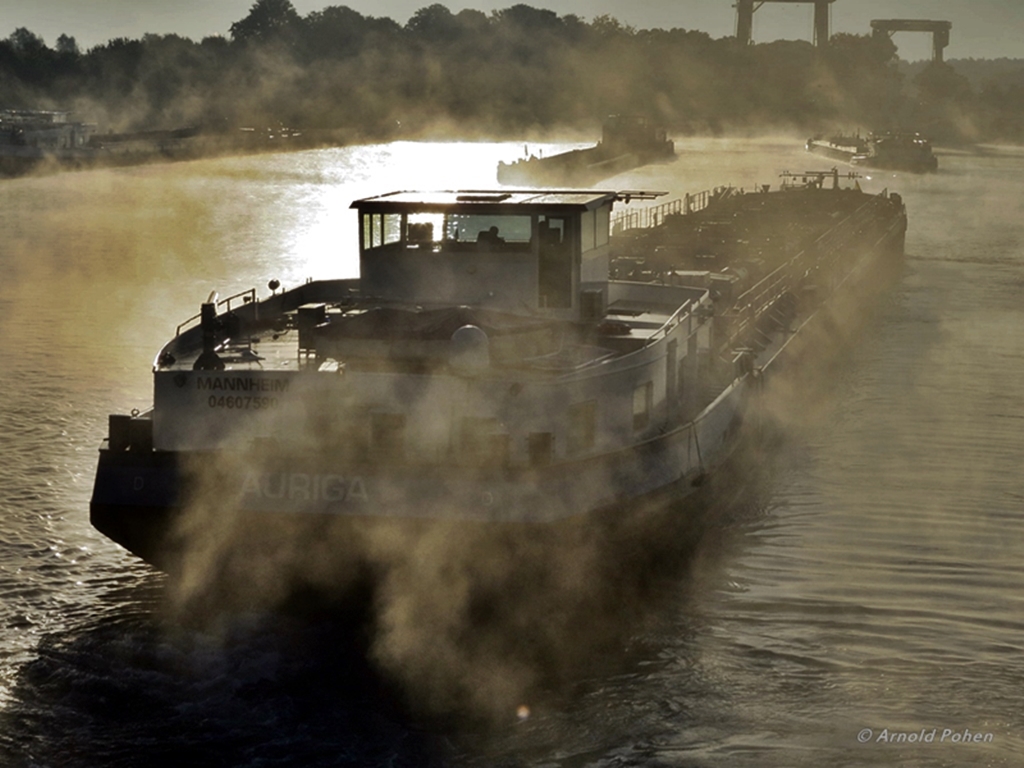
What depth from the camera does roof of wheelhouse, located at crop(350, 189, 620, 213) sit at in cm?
2072

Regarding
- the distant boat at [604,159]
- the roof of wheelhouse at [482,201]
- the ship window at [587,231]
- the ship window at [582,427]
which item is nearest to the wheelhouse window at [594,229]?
the ship window at [587,231]

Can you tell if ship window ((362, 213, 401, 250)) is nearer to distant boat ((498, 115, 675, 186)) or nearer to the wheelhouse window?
the wheelhouse window

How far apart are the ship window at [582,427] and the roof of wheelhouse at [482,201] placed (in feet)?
11.6

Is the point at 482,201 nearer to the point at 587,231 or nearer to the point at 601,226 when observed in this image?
the point at 587,231

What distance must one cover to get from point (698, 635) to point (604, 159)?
10528 cm

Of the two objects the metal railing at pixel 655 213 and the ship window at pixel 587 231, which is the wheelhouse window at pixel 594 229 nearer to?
the ship window at pixel 587 231

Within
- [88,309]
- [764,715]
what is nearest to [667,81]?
[88,309]

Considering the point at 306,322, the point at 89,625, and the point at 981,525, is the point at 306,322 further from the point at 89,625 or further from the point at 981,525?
the point at 981,525

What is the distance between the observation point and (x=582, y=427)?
18.7m

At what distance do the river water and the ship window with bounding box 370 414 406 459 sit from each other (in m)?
2.43

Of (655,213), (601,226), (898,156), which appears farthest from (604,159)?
(601,226)

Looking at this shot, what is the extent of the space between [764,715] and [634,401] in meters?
5.00

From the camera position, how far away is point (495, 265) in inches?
828

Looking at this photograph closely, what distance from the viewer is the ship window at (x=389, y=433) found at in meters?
18.1
